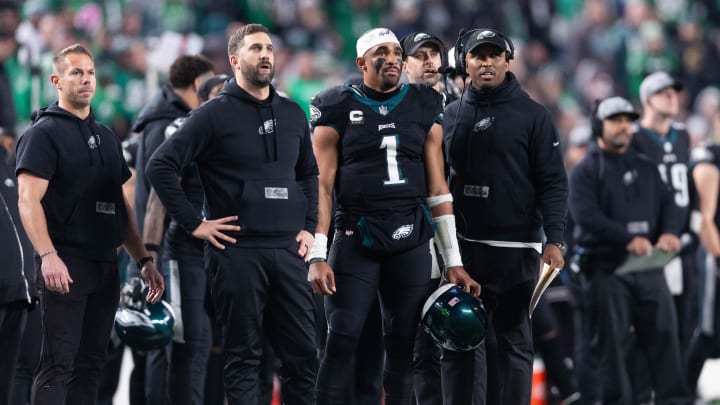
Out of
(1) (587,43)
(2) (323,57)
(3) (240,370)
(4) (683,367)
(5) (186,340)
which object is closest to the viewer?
(3) (240,370)

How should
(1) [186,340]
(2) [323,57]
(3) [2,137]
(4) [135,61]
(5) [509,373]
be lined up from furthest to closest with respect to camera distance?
(2) [323,57] < (4) [135,61] < (3) [2,137] < (1) [186,340] < (5) [509,373]

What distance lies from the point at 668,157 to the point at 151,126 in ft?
11.8

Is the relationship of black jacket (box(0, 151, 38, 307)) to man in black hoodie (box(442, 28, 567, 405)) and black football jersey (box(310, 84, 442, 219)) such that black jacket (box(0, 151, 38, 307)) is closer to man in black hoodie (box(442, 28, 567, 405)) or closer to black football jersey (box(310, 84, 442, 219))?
black football jersey (box(310, 84, 442, 219))

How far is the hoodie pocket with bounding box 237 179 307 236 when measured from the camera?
6520mm

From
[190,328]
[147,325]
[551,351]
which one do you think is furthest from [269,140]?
[551,351]

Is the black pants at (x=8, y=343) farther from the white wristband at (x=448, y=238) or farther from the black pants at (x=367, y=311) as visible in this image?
the white wristband at (x=448, y=238)

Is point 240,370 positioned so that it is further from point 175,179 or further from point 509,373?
point 509,373

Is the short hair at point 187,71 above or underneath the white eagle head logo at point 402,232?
above

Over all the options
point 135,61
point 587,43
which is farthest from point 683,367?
point 587,43

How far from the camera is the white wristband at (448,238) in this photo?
269 inches

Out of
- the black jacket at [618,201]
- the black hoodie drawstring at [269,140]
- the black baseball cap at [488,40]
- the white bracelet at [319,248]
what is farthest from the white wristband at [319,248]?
the black jacket at [618,201]

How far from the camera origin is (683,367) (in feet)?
31.7

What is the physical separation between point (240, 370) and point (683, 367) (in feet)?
14.1

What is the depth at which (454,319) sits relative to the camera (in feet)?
21.5
